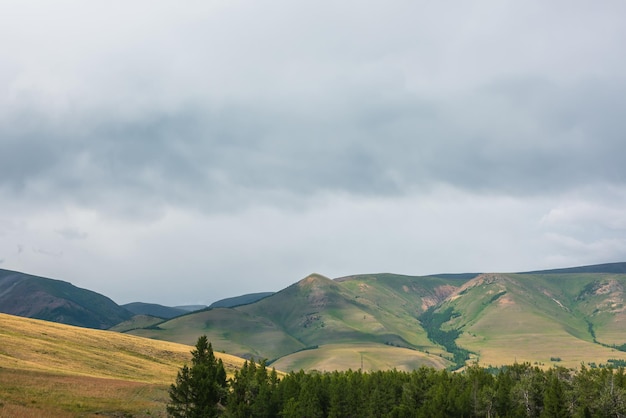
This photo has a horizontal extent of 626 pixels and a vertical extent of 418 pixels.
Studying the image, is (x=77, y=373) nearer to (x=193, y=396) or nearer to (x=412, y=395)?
(x=193, y=396)

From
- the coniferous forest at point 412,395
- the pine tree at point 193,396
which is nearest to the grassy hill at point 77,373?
the pine tree at point 193,396

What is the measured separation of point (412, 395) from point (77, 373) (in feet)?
300

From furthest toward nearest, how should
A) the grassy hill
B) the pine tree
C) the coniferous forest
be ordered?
the coniferous forest → the pine tree → the grassy hill

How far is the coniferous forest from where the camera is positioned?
409 ft

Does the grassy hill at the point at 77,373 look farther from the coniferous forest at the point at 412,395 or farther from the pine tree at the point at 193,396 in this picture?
the coniferous forest at the point at 412,395

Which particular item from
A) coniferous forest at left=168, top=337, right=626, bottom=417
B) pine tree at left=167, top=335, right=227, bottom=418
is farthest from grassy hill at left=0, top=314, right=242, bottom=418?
coniferous forest at left=168, top=337, right=626, bottom=417

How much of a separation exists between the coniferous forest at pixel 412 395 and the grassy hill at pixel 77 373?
19.3 metres

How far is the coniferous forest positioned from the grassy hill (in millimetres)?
19309

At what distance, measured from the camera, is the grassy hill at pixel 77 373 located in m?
76.0

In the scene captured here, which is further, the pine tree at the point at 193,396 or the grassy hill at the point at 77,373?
the pine tree at the point at 193,396

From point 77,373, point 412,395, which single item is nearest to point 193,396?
point 77,373

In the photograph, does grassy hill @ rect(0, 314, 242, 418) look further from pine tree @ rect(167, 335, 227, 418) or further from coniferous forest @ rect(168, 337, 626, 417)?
coniferous forest @ rect(168, 337, 626, 417)

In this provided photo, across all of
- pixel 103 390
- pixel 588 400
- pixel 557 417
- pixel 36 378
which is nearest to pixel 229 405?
pixel 103 390

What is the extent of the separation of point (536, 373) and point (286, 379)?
7854cm
